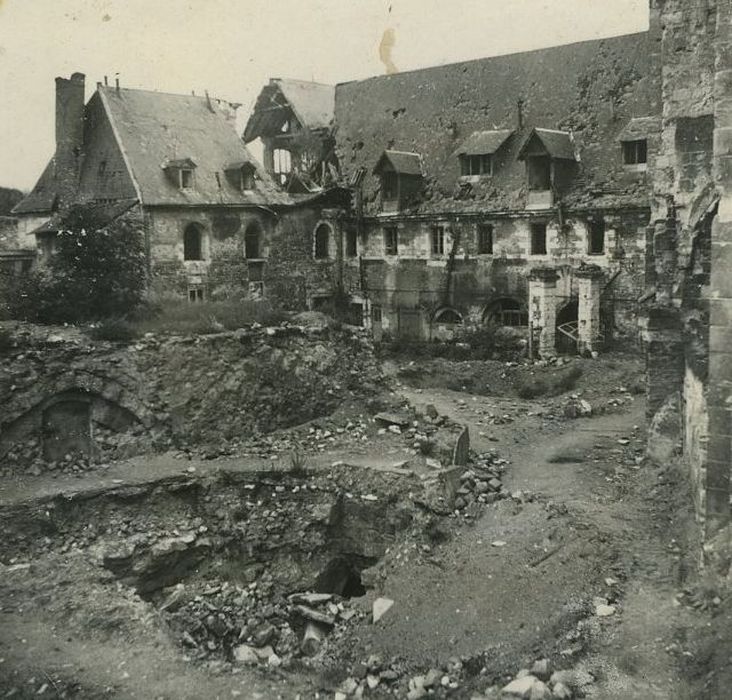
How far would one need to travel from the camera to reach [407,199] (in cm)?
3478

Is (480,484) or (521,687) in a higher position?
(480,484)

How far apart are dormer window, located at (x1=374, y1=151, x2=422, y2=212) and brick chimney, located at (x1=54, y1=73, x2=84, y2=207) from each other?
1206 cm

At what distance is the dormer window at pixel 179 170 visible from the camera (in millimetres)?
31906

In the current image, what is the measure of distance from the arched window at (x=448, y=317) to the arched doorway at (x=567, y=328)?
440 centimetres

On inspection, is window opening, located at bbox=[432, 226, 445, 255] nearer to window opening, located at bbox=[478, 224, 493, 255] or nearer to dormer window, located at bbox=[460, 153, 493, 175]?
window opening, located at bbox=[478, 224, 493, 255]

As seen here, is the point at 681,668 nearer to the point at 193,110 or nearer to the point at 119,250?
the point at 119,250

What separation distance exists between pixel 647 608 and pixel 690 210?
8.97 m

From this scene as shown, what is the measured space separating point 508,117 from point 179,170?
13.5 metres

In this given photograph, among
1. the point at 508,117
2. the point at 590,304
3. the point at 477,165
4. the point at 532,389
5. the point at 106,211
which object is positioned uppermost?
the point at 508,117

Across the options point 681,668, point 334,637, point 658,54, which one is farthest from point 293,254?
point 681,668

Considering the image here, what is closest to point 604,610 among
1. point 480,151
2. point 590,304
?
point 590,304

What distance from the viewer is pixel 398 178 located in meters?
34.6

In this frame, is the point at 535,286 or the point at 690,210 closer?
the point at 690,210

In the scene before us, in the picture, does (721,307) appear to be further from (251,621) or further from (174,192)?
(174,192)
